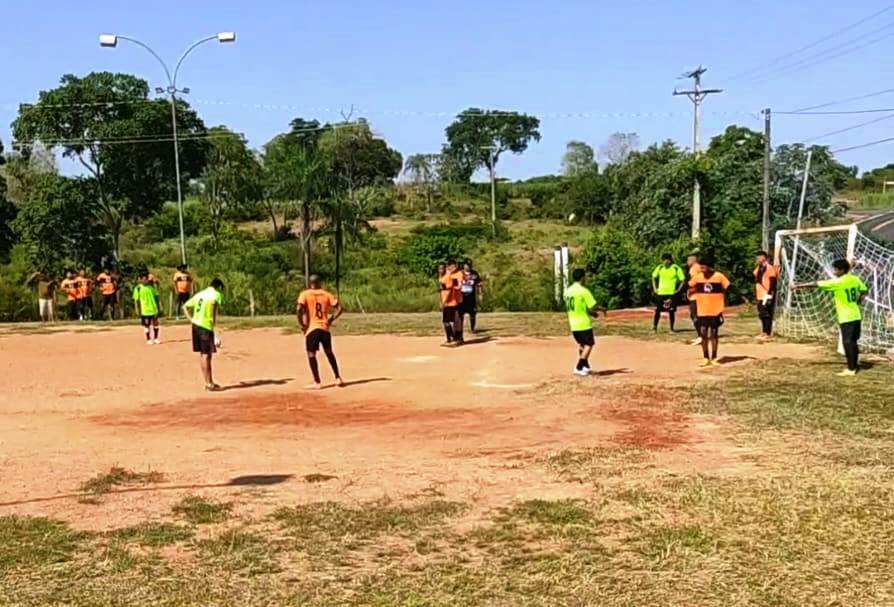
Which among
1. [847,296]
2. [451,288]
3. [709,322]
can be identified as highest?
[451,288]

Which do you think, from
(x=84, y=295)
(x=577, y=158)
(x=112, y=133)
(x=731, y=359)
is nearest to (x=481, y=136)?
(x=577, y=158)

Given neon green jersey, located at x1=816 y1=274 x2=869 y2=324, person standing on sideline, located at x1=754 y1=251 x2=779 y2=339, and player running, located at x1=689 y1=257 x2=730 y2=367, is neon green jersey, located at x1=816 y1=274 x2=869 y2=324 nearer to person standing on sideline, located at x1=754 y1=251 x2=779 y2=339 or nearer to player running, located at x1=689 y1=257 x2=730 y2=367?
player running, located at x1=689 y1=257 x2=730 y2=367

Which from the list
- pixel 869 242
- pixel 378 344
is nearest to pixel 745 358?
pixel 869 242

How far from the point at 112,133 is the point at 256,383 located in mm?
32364

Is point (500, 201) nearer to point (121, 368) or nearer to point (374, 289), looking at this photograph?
point (374, 289)

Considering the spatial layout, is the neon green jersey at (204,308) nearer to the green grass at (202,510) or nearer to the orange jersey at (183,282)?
the green grass at (202,510)

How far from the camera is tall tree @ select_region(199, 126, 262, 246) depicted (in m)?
55.7

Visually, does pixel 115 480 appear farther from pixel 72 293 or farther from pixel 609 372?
pixel 72 293

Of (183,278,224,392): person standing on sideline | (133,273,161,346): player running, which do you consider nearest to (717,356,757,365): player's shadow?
(183,278,224,392): person standing on sideline

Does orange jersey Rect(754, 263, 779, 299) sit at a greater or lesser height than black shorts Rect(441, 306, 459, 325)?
greater

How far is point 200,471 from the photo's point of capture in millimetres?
8898

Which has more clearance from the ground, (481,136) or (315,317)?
(481,136)

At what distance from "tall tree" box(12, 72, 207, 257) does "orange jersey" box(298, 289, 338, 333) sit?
3276 cm

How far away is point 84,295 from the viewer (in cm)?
2981
